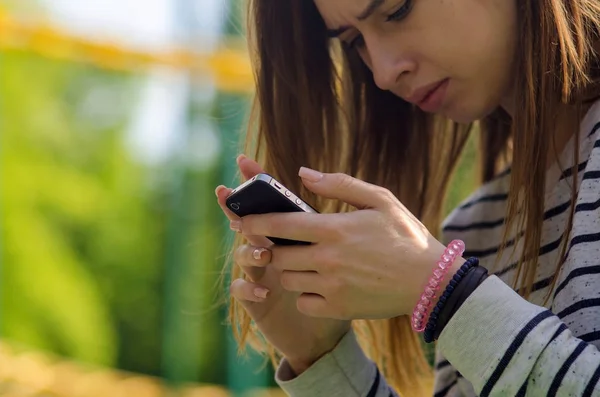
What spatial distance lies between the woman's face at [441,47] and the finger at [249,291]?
26cm

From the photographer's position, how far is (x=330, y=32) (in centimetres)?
93

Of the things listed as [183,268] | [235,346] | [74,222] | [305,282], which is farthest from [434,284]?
[74,222]

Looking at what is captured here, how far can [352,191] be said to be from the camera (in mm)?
680

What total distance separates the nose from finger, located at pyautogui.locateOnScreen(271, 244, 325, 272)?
25 centimetres

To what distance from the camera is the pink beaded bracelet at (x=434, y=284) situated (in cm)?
65

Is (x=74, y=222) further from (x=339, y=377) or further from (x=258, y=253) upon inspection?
Result: (x=258, y=253)

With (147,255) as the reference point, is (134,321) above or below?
below

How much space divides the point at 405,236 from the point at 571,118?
317 mm

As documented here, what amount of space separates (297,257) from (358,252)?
65 mm

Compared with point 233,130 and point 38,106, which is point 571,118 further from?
point 38,106

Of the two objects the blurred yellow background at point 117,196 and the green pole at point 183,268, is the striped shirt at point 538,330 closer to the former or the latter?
the blurred yellow background at point 117,196

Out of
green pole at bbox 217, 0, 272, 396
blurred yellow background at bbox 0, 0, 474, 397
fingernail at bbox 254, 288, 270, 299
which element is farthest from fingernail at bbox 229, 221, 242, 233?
green pole at bbox 217, 0, 272, 396

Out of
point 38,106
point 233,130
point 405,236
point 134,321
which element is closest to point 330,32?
point 405,236

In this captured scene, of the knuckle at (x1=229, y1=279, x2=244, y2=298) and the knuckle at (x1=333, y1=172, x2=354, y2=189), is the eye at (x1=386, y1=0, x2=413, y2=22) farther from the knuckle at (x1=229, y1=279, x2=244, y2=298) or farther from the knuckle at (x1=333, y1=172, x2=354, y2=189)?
the knuckle at (x1=229, y1=279, x2=244, y2=298)
